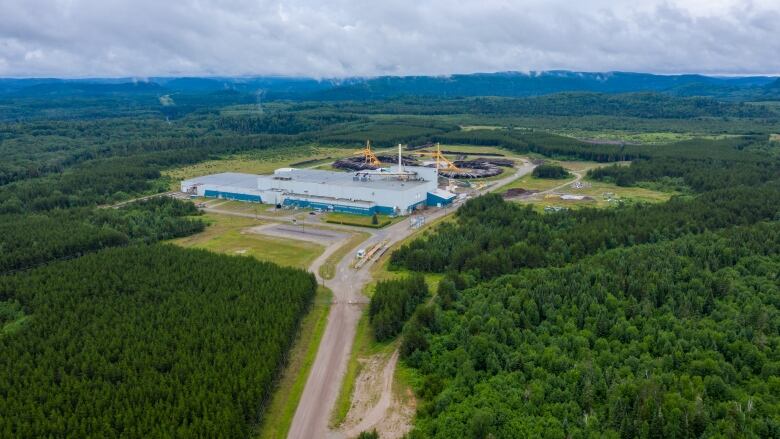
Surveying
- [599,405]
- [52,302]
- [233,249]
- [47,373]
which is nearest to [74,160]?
[233,249]

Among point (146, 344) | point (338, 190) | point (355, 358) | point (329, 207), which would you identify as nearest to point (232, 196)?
point (329, 207)

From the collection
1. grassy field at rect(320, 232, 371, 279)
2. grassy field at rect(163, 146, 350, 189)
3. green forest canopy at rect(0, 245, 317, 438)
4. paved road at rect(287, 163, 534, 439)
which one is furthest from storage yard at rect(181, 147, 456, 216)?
green forest canopy at rect(0, 245, 317, 438)

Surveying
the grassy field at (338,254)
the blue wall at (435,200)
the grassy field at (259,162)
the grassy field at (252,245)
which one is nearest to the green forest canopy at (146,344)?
the grassy field at (338,254)

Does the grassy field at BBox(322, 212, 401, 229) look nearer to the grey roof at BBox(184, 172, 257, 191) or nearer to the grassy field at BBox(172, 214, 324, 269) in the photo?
the grassy field at BBox(172, 214, 324, 269)

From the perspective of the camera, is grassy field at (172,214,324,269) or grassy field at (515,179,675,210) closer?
grassy field at (172,214,324,269)

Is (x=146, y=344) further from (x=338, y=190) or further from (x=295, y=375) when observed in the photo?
(x=338, y=190)

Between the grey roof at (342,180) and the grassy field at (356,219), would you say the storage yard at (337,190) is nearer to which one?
the grey roof at (342,180)
